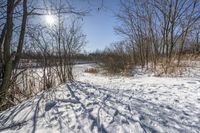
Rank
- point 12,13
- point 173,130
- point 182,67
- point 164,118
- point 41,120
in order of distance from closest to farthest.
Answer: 1. point 173,130
2. point 164,118
3. point 41,120
4. point 12,13
5. point 182,67

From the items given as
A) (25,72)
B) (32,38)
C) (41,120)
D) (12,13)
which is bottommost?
(41,120)

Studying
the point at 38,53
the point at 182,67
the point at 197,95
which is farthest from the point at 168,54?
the point at 38,53

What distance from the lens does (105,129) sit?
7.16 feet

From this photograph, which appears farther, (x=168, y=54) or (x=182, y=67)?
(x=168, y=54)

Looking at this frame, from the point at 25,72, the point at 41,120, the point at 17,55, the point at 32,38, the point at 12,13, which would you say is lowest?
the point at 41,120

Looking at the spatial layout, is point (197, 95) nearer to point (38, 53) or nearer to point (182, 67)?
point (182, 67)

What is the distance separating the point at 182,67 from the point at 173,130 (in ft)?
18.2

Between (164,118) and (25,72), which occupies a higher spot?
(25,72)

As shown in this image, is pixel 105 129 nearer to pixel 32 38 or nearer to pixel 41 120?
pixel 41 120

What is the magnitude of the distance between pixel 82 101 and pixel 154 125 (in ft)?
5.11

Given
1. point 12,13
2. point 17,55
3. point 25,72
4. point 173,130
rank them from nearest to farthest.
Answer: point 173,130
point 12,13
point 17,55
point 25,72

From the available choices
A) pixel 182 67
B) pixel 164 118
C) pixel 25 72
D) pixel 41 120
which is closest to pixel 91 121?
pixel 41 120

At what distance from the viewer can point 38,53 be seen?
221 inches

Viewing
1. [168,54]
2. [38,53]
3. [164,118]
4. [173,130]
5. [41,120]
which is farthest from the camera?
[168,54]
